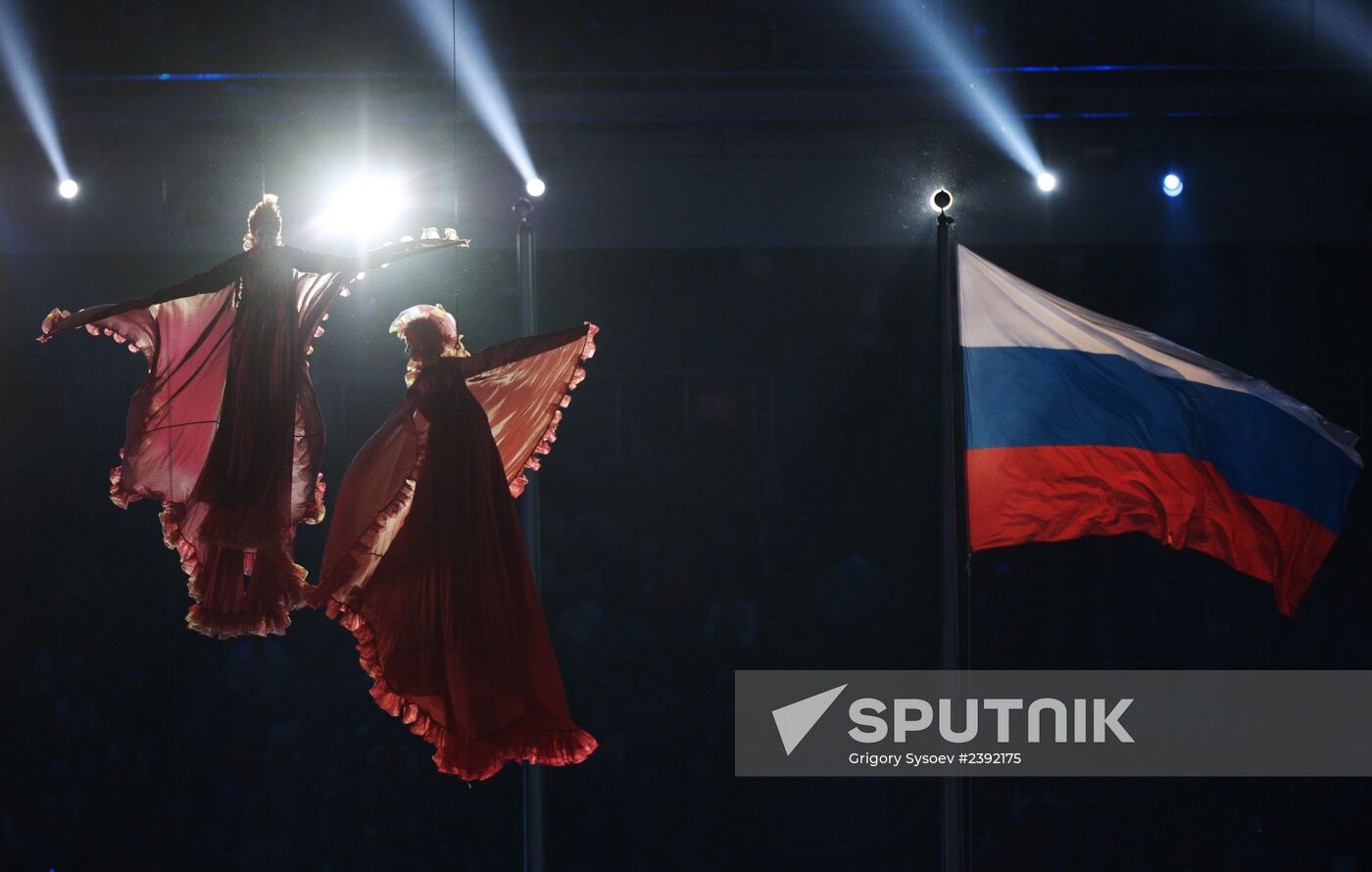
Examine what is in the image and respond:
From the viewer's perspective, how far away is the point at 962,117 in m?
6.25

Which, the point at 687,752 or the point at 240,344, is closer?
the point at 240,344

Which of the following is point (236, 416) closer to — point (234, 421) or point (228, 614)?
point (234, 421)

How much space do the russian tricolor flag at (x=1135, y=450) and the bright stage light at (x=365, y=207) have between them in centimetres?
304

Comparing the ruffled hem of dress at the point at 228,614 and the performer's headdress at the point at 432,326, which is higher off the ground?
the performer's headdress at the point at 432,326

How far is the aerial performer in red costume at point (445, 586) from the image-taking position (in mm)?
3965

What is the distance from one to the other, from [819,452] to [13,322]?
180 inches

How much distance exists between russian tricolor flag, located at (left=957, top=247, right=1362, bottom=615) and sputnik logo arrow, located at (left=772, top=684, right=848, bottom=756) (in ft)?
6.82

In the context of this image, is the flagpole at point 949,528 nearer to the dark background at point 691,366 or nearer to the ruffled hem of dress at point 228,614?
the dark background at point 691,366

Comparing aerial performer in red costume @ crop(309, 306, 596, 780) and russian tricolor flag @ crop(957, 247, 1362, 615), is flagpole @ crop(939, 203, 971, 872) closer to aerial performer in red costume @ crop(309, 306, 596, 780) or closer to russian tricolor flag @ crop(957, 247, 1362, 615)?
russian tricolor flag @ crop(957, 247, 1362, 615)

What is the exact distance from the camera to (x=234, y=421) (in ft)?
13.5

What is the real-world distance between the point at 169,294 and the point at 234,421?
1.71 ft

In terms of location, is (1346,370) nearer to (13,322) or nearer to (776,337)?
(776,337)

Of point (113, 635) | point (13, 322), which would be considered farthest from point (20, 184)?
point (113, 635)

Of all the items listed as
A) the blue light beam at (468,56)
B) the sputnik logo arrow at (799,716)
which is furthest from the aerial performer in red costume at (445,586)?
the sputnik logo arrow at (799,716)
